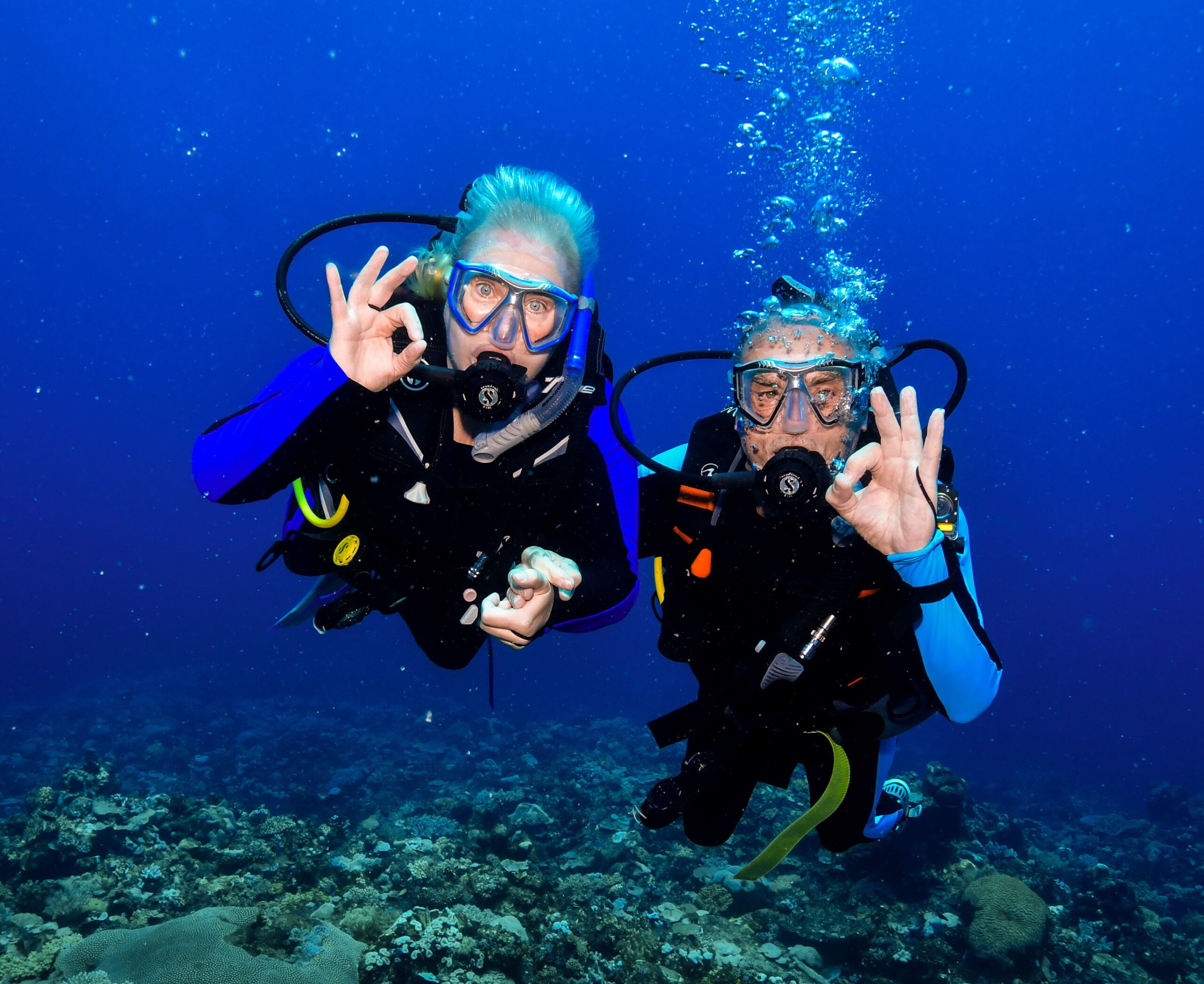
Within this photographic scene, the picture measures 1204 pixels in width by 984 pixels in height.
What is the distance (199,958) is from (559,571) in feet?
14.0

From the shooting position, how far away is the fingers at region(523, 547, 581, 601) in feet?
7.47

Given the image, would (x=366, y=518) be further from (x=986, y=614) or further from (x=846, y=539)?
(x=986, y=614)

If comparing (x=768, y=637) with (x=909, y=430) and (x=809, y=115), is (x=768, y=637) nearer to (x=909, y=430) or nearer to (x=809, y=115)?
(x=909, y=430)

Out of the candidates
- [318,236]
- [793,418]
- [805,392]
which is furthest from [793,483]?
[318,236]

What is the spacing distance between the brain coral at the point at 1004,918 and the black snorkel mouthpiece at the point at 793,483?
673cm

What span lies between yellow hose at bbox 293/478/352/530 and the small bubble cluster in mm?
3000

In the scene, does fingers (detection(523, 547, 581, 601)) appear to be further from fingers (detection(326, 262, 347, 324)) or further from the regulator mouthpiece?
fingers (detection(326, 262, 347, 324))

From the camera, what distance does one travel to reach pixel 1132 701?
236 ft

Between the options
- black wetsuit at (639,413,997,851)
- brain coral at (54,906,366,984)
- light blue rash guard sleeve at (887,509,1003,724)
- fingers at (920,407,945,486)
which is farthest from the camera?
brain coral at (54,906,366,984)

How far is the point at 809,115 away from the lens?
81.8 feet

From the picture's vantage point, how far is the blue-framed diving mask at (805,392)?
9.52ft

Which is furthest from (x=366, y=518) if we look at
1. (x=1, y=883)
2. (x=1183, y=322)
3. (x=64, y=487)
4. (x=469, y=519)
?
(x=64, y=487)

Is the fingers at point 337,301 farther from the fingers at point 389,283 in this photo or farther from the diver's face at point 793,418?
the diver's face at point 793,418

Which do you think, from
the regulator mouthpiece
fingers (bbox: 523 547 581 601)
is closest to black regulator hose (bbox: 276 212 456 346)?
the regulator mouthpiece
